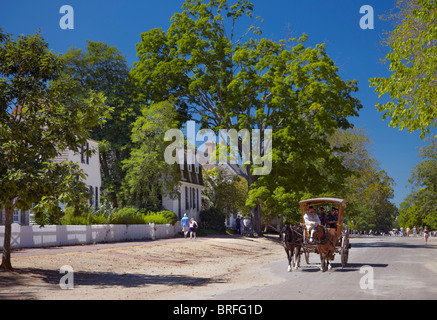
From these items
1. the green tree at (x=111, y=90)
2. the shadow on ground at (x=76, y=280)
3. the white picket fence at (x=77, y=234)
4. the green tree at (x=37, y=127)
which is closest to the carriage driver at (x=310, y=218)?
the shadow on ground at (x=76, y=280)

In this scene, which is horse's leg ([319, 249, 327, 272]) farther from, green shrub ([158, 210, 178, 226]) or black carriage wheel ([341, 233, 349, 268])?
green shrub ([158, 210, 178, 226])

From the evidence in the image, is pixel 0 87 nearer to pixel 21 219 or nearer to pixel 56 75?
pixel 56 75

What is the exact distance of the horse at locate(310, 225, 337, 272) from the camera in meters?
19.6

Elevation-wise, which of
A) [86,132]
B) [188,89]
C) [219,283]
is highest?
[188,89]

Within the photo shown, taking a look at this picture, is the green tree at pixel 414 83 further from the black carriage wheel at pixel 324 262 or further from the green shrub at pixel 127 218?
the green shrub at pixel 127 218

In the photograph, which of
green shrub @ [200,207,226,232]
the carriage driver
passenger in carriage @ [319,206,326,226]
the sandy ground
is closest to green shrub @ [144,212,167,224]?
the sandy ground

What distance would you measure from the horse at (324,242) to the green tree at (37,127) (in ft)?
26.0

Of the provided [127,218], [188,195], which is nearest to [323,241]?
[127,218]

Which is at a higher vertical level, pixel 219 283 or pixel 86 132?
pixel 86 132

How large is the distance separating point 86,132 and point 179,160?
3064cm

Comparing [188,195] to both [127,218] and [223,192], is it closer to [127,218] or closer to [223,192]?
[223,192]

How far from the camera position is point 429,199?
7331 centimetres
